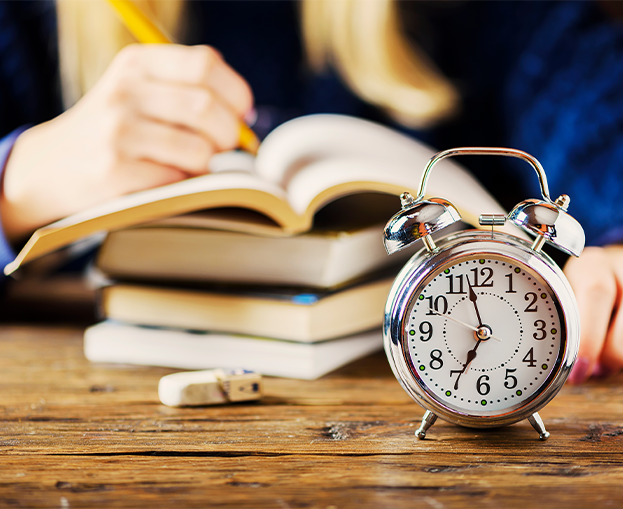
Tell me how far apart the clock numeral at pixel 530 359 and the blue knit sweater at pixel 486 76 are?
24.1 inches

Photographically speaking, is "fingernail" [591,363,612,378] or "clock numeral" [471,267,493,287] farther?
"fingernail" [591,363,612,378]

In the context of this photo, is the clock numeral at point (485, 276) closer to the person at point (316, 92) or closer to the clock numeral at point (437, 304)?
the clock numeral at point (437, 304)

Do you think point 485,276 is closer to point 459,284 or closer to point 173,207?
point 459,284

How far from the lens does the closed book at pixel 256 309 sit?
79 cm

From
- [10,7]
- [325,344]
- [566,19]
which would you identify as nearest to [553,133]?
[566,19]

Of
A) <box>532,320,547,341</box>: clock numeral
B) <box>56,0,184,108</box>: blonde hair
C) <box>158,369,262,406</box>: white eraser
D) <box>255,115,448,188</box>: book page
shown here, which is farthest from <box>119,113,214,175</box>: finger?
<box>56,0,184,108</box>: blonde hair

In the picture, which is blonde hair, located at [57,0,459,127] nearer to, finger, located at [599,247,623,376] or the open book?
the open book

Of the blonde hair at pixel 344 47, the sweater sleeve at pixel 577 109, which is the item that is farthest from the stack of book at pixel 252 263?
the blonde hair at pixel 344 47

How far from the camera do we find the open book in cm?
74

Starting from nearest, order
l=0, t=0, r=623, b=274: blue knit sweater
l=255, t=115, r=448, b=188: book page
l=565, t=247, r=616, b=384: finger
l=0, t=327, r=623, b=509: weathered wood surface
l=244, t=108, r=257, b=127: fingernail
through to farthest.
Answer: l=0, t=327, r=623, b=509: weathered wood surface
l=565, t=247, r=616, b=384: finger
l=255, t=115, r=448, b=188: book page
l=244, t=108, r=257, b=127: fingernail
l=0, t=0, r=623, b=274: blue knit sweater

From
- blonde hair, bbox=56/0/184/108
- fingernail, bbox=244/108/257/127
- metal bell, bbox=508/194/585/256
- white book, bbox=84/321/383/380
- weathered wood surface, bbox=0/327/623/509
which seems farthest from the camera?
blonde hair, bbox=56/0/184/108

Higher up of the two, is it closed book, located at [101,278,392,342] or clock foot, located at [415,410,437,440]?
clock foot, located at [415,410,437,440]

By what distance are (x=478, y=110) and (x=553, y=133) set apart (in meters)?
0.80

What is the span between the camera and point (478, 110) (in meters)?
2.19
